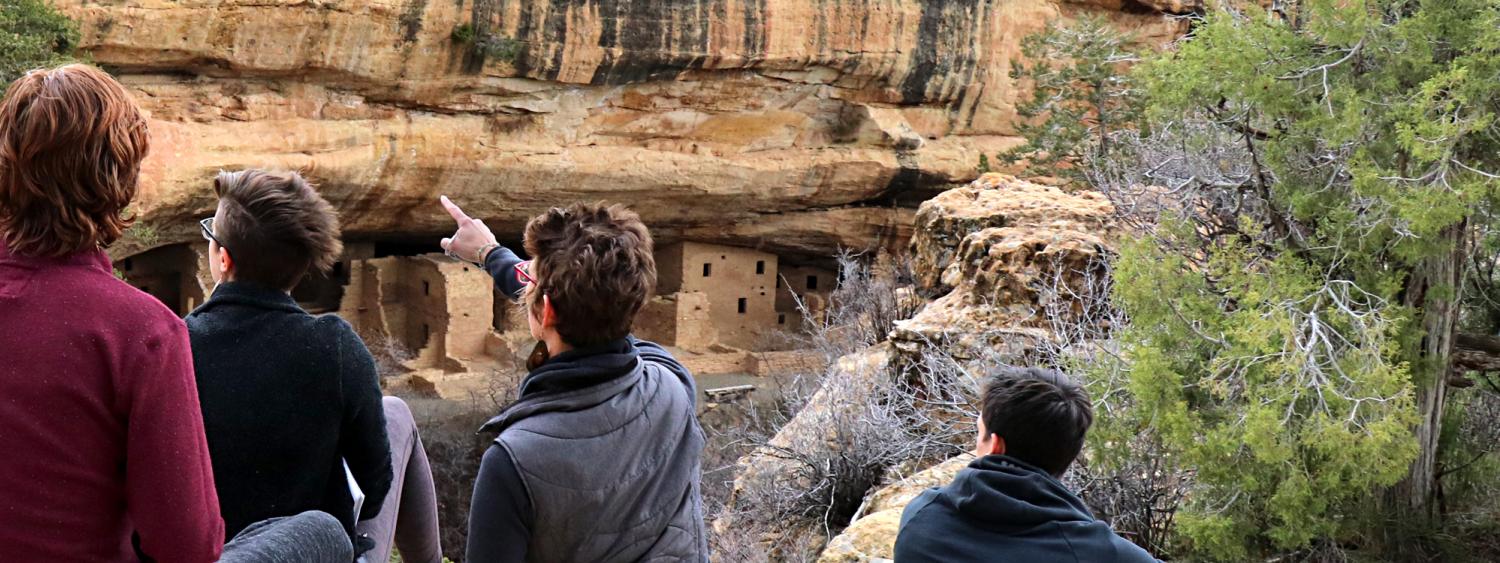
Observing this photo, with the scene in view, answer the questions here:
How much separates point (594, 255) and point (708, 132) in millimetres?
15975

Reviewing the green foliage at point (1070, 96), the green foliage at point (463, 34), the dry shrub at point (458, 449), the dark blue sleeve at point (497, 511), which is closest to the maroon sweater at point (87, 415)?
the dark blue sleeve at point (497, 511)

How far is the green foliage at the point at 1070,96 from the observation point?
59.9 ft

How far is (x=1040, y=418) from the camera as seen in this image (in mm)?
2730

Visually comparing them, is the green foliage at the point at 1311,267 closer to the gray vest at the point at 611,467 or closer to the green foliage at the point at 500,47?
the gray vest at the point at 611,467

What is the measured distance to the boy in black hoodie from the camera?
2.67 metres

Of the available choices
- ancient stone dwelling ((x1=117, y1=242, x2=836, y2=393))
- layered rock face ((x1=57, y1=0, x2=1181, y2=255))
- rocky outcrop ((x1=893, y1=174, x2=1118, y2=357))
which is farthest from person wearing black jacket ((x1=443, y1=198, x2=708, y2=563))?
ancient stone dwelling ((x1=117, y1=242, x2=836, y2=393))

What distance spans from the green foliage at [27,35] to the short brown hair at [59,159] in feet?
36.7

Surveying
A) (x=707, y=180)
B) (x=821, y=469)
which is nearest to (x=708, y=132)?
(x=707, y=180)

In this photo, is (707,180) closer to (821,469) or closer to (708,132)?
(708,132)

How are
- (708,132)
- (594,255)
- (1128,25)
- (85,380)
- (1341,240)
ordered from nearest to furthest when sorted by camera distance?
1. (85,380)
2. (594,255)
3. (1341,240)
4. (708,132)
5. (1128,25)

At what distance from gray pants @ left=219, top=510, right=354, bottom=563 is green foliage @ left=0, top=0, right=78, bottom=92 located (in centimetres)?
1106

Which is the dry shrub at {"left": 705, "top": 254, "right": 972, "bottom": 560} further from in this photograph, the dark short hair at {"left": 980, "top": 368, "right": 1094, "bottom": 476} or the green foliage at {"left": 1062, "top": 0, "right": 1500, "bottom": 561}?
the dark short hair at {"left": 980, "top": 368, "right": 1094, "bottom": 476}

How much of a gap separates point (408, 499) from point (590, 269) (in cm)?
99

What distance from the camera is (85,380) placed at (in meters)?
2.12
